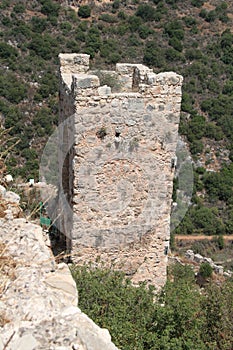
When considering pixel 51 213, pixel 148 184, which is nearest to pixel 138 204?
pixel 148 184

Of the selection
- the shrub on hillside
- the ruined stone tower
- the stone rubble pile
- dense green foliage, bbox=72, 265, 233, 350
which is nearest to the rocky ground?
the stone rubble pile

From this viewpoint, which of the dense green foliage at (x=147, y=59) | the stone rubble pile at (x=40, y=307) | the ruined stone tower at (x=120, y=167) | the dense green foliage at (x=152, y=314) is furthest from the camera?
the dense green foliage at (x=147, y=59)

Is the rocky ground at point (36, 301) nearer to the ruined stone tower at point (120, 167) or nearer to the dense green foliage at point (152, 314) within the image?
the dense green foliage at point (152, 314)

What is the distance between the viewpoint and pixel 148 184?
741 cm

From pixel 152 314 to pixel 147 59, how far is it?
23.5 metres

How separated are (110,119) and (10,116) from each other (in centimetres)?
1471

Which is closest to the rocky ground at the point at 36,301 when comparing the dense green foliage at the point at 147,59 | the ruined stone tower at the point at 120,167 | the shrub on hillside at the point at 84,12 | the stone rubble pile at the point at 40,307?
the stone rubble pile at the point at 40,307

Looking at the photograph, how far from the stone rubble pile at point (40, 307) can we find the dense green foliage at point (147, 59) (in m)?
15.1

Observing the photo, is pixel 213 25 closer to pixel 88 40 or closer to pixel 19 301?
pixel 88 40

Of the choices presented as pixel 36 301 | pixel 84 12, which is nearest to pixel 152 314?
pixel 36 301

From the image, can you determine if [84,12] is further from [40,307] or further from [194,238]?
[40,307]

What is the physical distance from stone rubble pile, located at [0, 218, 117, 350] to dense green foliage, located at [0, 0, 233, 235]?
1514cm

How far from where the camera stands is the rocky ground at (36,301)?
277 centimetres

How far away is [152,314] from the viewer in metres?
6.44
